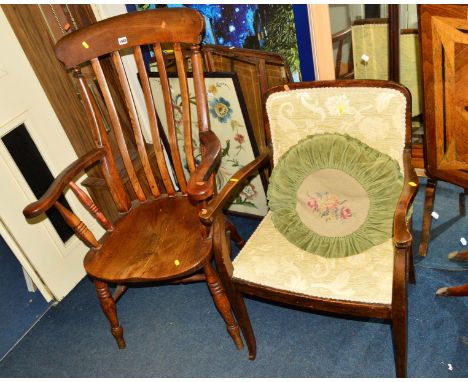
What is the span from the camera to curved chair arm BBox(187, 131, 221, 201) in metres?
1.34

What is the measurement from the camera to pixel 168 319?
6.47 ft

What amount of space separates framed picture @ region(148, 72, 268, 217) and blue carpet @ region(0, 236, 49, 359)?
1.02m

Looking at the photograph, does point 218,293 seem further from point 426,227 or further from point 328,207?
point 426,227

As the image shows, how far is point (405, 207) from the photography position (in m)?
1.24

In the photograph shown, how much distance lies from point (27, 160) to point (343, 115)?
1377 mm

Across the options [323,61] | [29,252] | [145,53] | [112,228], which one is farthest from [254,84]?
[29,252]

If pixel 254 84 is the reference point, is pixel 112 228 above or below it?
below

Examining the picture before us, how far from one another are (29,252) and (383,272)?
1.51m

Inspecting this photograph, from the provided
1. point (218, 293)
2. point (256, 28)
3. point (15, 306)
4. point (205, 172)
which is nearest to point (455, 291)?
point (218, 293)

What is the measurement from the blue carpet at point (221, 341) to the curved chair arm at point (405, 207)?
2.16 feet

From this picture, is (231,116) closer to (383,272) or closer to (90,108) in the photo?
(90,108)

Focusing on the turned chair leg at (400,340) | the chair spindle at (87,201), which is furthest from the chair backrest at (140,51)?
the turned chair leg at (400,340)

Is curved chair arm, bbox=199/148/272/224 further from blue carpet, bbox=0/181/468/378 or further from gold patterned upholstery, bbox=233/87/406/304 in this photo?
blue carpet, bbox=0/181/468/378

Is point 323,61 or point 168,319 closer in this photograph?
point 323,61
